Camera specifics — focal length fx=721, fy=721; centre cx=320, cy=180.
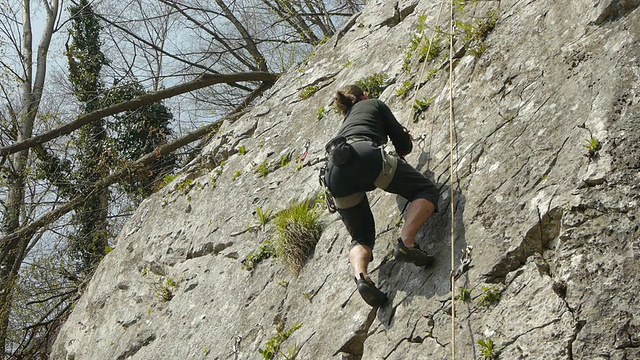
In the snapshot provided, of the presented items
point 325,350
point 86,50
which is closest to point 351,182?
point 325,350

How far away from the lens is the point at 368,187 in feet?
17.6

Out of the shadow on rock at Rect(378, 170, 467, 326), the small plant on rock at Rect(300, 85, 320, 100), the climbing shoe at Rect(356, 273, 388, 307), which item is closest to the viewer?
the shadow on rock at Rect(378, 170, 467, 326)

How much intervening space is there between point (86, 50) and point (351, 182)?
1402cm

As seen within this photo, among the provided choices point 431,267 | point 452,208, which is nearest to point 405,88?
point 452,208

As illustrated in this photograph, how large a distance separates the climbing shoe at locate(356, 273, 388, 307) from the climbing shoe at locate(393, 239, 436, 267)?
0.27 m

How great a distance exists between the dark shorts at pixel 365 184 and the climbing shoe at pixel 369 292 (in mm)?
427

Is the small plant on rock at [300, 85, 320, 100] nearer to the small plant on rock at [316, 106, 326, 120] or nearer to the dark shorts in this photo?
the small plant on rock at [316, 106, 326, 120]

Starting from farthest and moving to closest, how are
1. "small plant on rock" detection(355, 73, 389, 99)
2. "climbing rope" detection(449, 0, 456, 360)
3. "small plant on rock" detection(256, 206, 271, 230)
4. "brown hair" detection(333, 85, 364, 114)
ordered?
1. "small plant on rock" detection(355, 73, 389, 99)
2. "small plant on rock" detection(256, 206, 271, 230)
3. "brown hair" detection(333, 85, 364, 114)
4. "climbing rope" detection(449, 0, 456, 360)

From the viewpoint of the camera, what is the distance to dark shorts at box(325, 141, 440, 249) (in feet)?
17.2

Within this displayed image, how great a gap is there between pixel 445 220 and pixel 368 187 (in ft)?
2.02

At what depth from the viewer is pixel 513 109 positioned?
17.9 ft

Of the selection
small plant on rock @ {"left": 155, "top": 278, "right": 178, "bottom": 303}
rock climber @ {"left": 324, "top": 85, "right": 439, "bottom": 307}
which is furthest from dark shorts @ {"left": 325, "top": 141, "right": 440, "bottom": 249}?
small plant on rock @ {"left": 155, "top": 278, "right": 178, "bottom": 303}

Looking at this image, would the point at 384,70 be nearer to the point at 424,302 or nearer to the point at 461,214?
the point at 461,214

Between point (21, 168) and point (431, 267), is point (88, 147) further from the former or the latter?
point (431, 267)
